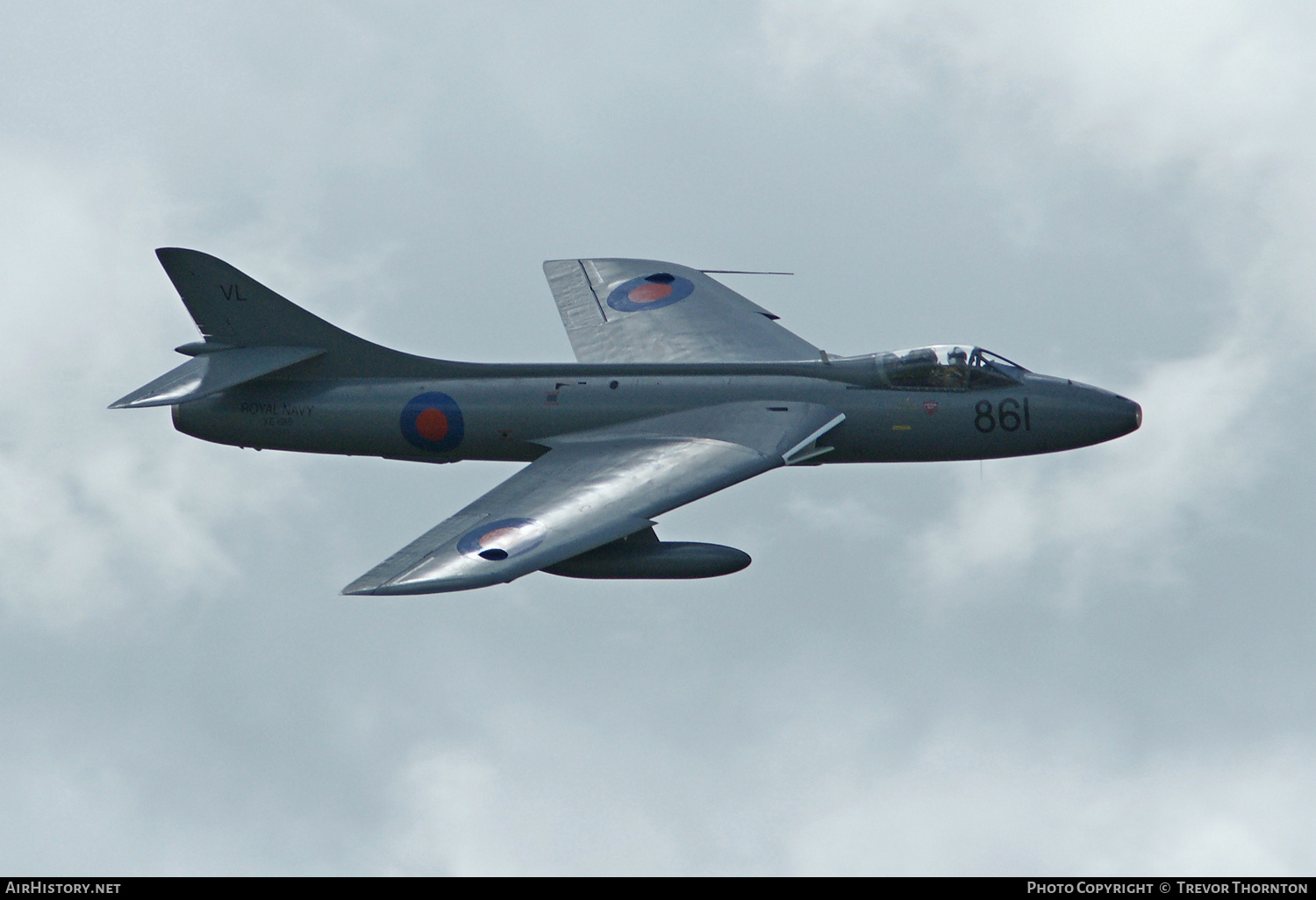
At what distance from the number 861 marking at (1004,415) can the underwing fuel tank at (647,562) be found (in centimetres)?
534

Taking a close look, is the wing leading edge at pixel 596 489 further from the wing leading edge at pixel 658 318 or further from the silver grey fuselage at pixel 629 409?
the wing leading edge at pixel 658 318

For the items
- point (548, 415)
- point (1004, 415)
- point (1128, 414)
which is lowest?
point (548, 415)

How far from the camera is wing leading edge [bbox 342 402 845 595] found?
2311cm

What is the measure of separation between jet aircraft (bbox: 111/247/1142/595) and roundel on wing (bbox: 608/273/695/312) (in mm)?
2074

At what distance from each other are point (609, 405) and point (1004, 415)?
→ 643cm

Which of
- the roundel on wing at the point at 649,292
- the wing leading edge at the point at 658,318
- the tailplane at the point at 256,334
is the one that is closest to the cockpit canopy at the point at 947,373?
the wing leading edge at the point at 658,318

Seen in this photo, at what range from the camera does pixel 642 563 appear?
25.2 meters

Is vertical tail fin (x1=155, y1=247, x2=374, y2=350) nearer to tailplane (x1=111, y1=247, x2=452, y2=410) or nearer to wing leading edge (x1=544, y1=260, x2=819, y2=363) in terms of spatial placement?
tailplane (x1=111, y1=247, x2=452, y2=410)

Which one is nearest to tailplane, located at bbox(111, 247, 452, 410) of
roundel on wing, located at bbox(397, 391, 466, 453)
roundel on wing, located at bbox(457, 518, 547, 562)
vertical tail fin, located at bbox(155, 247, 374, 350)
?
vertical tail fin, located at bbox(155, 247, 374, 350)

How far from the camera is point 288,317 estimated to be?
29.4 metres

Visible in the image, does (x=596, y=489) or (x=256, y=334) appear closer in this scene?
(x=596, y=489)

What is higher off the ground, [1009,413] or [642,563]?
[1009,413]

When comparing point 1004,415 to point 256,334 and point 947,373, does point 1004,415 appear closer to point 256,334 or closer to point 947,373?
point 947,373

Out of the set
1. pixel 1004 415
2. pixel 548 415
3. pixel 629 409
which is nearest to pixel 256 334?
pixel 548 415
